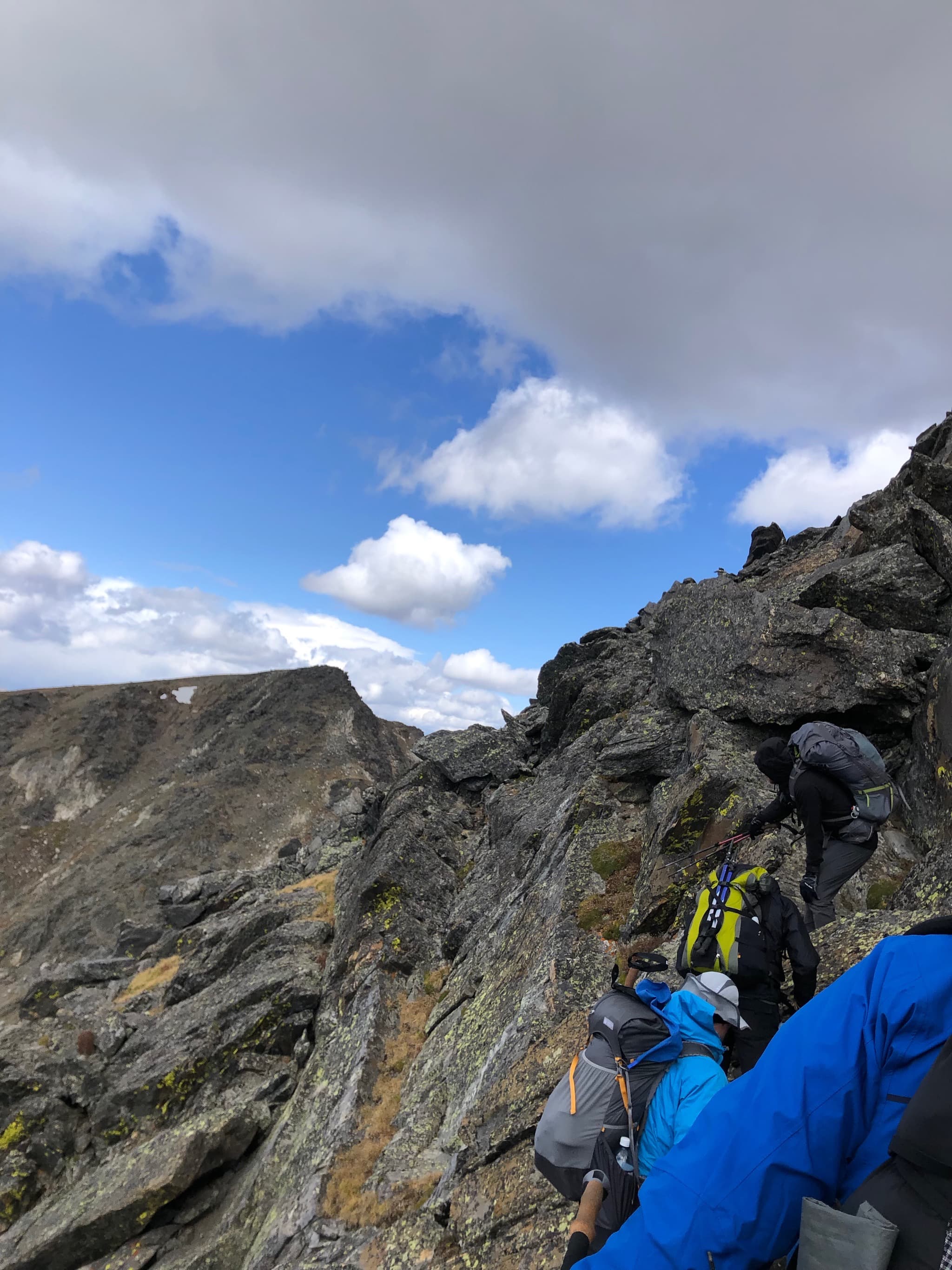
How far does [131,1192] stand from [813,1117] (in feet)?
62.8

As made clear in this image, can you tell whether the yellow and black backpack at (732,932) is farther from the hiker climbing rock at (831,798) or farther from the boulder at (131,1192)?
the boulder at (131,1192)

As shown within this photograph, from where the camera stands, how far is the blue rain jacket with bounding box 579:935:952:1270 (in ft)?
8.12

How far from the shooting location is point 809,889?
9719mm

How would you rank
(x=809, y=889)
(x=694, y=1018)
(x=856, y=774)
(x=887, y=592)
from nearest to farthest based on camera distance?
1. (x=694, y=1018)
2. (x=856, y=774)
3. (x=809, y=889)
4. (x=887, y=592)

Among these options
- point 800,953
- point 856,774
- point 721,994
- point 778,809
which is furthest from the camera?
point 778,809

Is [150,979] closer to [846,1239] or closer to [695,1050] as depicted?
[695,1050]

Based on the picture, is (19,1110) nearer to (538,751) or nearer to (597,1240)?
(538,751)

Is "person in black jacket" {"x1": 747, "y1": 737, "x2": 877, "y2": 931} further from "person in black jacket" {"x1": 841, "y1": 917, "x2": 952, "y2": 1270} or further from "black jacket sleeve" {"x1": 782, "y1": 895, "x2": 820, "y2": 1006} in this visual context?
"person in black jacket" {"x1": 841, "y1": 917, "x2": 952, "y2": 1270}

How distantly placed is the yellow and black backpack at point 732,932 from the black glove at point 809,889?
97.6 inches

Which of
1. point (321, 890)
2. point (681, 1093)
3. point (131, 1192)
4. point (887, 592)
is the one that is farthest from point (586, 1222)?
point (321, 890)

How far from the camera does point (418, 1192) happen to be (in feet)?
36.9

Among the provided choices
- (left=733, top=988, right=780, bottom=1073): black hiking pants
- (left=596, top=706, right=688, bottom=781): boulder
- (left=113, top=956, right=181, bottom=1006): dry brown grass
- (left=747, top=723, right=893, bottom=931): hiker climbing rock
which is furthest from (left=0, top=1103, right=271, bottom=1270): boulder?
(left=747, top=723, right=893, bottom=931): hiker climbing rock

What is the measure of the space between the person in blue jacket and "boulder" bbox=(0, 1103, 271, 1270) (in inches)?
626

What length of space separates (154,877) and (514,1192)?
66242 mm
